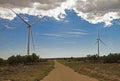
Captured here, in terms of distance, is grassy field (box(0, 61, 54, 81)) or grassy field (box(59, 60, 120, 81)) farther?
grassy field (box(59, 60, 120, 81))

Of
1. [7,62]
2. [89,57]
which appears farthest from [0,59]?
[89,57]

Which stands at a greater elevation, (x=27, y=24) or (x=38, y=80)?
(x=27, y=24)

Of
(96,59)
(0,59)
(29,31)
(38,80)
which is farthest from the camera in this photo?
(96,59)

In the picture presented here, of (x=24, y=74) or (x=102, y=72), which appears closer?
(x=24, y=74)

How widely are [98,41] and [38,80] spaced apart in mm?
81679

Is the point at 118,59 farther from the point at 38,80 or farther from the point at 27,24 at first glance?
the point at 38,80

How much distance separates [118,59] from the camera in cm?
16788

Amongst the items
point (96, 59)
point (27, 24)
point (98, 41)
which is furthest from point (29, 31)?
point (96, 59)

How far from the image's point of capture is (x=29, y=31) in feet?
220

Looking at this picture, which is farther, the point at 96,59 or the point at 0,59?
the point at 96,59

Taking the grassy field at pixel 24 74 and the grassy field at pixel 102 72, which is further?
the grassy field at pixel 102 72

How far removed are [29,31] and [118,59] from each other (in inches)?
4309

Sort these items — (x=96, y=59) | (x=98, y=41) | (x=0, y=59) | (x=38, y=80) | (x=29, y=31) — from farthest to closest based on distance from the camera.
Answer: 1. (x=96, y=59)
2. (x=0, y=59)
3. (x=98, y=41)
4. (x=29, y=31)
5. (x=38, y=80)

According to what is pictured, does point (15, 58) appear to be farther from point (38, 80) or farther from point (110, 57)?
point (38, 80)
